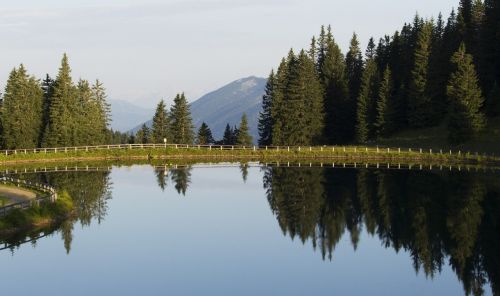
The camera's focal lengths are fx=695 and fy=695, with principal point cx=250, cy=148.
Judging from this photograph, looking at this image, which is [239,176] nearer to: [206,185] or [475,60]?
[206,185]

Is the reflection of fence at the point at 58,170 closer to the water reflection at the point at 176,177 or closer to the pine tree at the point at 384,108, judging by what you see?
the water reflection at the point at 176,177

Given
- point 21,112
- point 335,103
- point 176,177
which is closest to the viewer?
point 176,177

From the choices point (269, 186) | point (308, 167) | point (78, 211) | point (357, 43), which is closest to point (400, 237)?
point (78, 211)

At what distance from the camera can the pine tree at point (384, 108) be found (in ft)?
358

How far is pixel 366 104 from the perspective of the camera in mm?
110750

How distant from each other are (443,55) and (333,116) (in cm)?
2023

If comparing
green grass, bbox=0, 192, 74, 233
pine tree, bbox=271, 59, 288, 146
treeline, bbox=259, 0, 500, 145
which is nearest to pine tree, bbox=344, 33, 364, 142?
treeline, bbox=259, 0, 500, 145

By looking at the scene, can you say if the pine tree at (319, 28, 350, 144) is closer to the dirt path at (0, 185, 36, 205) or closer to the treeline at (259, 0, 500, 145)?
the treeline at (259, 0, 500, 145)

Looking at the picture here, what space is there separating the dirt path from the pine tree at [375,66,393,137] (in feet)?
225

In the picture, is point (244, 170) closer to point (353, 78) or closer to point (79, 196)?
point (79, 196)

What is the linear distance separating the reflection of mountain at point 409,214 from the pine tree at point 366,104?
119 feet

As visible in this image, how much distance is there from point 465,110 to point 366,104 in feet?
66.4

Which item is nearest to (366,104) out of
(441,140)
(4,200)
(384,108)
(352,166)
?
(384,108)

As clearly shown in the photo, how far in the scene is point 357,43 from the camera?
437ft
